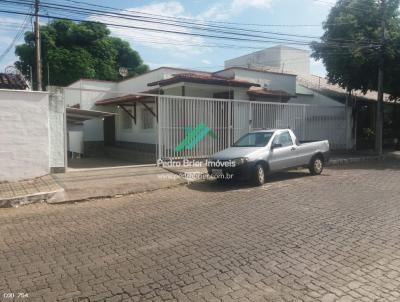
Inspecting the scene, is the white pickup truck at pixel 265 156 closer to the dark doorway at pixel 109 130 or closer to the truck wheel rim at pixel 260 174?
the truck wheel rim at pixel 260 174

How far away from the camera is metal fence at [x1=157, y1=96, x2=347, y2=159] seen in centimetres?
1199

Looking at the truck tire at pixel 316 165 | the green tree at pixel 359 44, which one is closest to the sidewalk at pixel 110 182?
the truck tire at pixel 316 165

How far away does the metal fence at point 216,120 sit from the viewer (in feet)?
39.3

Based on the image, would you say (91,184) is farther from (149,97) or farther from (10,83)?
(10,83)

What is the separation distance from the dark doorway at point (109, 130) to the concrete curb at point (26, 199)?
12378mm

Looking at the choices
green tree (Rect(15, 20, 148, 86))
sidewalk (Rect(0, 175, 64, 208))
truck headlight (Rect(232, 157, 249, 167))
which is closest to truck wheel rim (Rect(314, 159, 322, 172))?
truck headlight (Rect(232, 157, 249, 167))

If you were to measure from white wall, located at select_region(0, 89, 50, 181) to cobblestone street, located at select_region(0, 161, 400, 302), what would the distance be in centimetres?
257

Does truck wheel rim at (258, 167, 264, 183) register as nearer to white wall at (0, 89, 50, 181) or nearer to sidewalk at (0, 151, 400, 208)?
sidewalk at (0, 151, 400, 208)

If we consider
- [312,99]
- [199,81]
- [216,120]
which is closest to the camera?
[216,120]

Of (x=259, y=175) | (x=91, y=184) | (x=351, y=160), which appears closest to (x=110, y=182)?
(x=91, y=184)

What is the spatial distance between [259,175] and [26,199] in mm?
5742

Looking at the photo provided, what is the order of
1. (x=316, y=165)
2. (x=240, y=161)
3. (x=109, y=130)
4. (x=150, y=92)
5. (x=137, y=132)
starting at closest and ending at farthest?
(x=240, y=161), (x=316, y=165), (x=150, y=92), (x=137, y=132), (x=109, y=130)

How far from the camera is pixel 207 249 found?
462cm

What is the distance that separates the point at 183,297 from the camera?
132 inches
